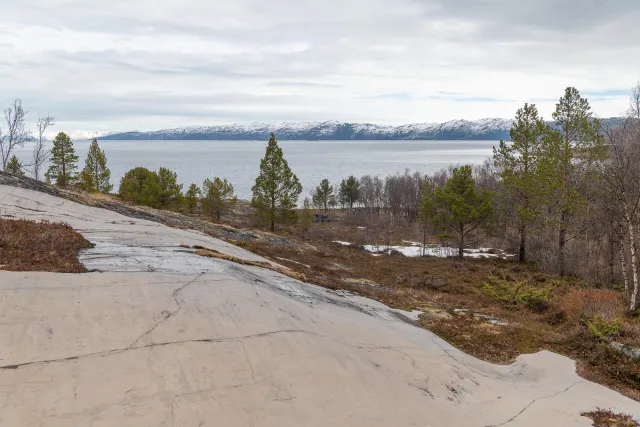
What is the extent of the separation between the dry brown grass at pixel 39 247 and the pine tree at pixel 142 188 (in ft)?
108

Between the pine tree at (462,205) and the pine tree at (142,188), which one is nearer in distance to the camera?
the pine tree at (462,205)

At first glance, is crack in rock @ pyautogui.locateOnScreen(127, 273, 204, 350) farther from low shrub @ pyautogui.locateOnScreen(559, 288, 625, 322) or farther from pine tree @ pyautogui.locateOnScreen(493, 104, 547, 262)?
pine tree @ pyautogui.locateOnScreen(493, 104, 547, 262)

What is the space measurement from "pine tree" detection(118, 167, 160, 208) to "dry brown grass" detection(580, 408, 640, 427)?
42.9m

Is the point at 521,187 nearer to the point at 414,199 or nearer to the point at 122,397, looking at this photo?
the point at 122,397

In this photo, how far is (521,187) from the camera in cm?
2981

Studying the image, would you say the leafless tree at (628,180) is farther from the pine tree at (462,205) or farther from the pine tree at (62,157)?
the pine tree at (62,157)

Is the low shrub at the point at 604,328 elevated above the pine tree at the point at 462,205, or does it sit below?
below

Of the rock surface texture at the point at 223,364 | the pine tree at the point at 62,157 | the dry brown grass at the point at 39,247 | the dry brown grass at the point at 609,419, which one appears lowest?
the dry brown grass at the point at 609,419

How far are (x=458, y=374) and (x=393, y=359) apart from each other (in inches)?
64.4

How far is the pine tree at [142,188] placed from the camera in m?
43.6

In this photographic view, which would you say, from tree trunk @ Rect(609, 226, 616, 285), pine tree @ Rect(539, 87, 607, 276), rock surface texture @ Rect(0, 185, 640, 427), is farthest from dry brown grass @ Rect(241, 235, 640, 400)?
pine tree @ Rect(539, 87, 607, 276)

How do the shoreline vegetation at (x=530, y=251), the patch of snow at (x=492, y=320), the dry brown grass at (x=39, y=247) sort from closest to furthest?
the dry brown grass at (x=39, y=247)
the shoreline vegetation at (x=530, y=251)
the patch of snow at (x=492, y=320)

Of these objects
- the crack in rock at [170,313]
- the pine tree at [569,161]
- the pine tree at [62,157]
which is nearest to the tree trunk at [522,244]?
the pine tree at [569,161]

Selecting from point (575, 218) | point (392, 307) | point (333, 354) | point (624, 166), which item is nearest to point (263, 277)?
point (333, 354)
